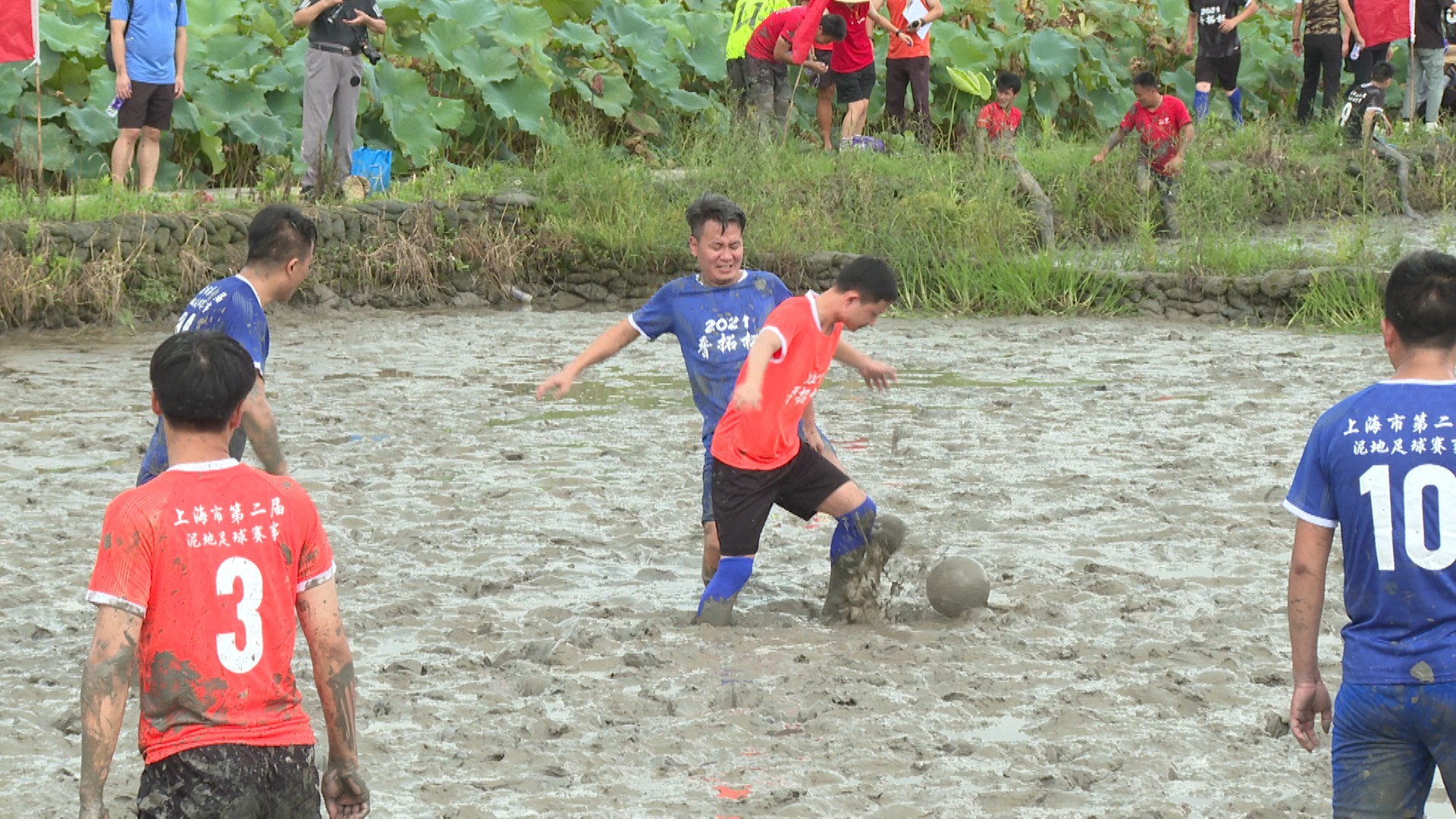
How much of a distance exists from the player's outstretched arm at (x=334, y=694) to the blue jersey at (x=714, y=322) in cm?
319

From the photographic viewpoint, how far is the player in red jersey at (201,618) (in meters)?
3.21

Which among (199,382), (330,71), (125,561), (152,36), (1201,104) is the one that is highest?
(152,36)

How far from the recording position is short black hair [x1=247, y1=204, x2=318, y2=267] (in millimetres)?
5602

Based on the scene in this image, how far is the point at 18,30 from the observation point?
1213 cm

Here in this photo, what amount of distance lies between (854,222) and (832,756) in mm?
9971

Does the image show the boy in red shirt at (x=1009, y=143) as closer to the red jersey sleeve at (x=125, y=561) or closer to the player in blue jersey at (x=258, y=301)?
the player in blue jersey at (x=258, y=301)

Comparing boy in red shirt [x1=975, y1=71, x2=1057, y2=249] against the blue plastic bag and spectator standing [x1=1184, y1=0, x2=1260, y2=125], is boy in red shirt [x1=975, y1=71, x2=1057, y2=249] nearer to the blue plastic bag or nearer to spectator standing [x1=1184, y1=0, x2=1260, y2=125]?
spectator standing [x1=1184, y1=0, x2=1260, y2=125]

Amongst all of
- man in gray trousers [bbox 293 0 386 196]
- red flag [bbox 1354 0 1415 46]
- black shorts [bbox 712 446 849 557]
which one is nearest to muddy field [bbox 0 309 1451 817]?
black shorts [bbox 712 446 849 557]

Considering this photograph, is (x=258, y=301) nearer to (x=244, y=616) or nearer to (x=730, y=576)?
(x=730, y=576)

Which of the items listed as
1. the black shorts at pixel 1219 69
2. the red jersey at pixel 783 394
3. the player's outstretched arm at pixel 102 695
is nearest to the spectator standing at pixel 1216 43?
the black shorts at pixel 1219 69

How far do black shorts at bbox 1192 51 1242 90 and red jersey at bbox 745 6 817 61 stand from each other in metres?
4.48

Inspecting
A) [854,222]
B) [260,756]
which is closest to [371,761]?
[260,756]

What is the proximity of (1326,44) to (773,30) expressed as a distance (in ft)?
21.8

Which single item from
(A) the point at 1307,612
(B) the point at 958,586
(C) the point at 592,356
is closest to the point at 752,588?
(B) the point at 958,586
